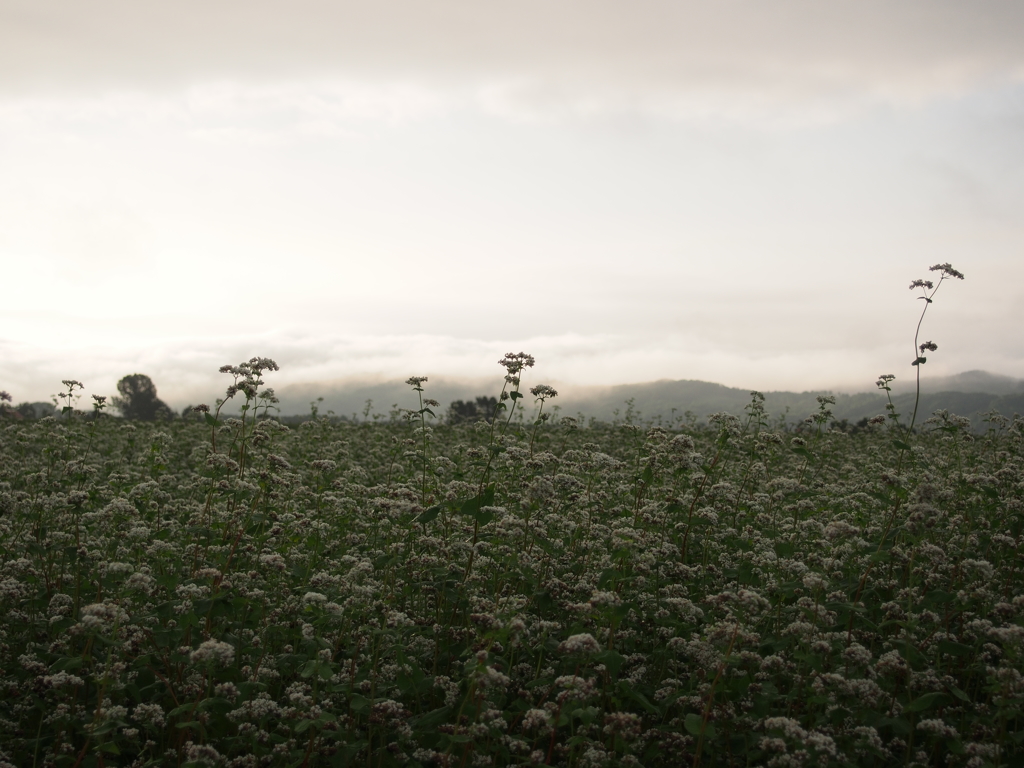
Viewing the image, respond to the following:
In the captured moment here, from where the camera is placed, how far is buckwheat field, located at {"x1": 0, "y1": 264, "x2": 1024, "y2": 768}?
5820 mm

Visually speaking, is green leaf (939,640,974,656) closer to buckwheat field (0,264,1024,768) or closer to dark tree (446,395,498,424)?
buckwheat field (0,264,1024,768)

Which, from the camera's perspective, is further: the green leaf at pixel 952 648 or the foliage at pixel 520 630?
the green leaf at pixel 952 648

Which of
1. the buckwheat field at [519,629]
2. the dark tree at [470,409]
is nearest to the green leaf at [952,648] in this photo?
the buckwheat field at [519,629]

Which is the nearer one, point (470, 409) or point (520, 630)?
point (520, 630)

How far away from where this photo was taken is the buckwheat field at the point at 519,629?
19.1 ft

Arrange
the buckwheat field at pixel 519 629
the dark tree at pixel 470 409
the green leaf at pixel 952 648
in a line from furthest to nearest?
the dark tree at pixel 470 409
the green leaf at pixel 952 648
the buckwheat field at pixel 519 629

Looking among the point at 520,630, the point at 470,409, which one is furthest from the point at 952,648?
the point at 470,409

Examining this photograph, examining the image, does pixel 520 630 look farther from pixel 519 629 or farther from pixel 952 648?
pixel 952 648

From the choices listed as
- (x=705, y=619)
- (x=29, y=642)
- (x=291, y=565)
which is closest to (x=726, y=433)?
(x=705, y=619)

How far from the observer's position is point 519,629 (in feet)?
18.1

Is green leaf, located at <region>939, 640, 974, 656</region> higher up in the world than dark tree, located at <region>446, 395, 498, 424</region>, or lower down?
lower down

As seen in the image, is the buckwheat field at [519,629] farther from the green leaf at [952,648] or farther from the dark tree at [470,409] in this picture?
the dark tree at [470,409]

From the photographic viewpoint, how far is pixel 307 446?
1991 cm

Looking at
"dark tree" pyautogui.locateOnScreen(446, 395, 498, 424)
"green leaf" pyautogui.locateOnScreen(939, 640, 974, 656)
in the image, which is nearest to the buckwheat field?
"green leaf" pyautogui.locateOnScreen(939, 640, 974, 656)
